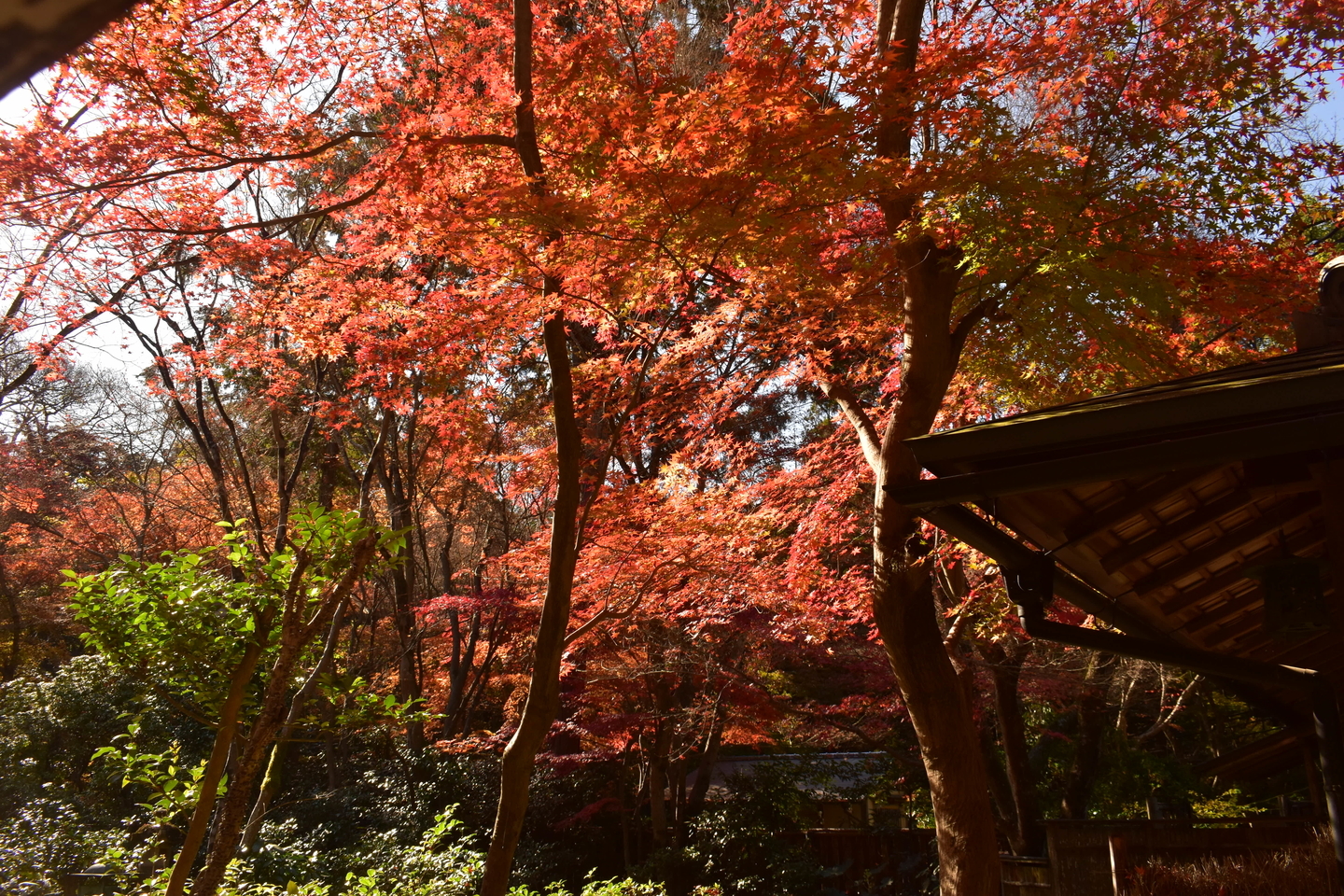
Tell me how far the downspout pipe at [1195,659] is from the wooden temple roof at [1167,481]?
5.9 inches

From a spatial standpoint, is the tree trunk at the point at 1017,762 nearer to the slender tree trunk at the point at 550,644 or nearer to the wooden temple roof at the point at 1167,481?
the wooden temple roof at the point at 1167,481

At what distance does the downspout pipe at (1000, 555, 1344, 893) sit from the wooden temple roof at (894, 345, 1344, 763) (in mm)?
149

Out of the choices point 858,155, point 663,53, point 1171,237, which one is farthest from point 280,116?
point 1171,237

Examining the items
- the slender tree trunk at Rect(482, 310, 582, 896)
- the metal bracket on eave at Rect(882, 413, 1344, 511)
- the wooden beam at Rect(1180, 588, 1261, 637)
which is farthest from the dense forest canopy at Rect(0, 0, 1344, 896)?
the metal bracket on eave at Rect(882, 413, 1344, 511)

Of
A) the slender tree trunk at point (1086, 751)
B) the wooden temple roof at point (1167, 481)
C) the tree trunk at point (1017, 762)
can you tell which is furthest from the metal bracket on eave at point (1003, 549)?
the slender tree trunk at point (1086, 751)

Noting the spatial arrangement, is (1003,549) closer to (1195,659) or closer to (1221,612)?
(1195,659)

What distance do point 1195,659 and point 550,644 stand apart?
305 centimetres

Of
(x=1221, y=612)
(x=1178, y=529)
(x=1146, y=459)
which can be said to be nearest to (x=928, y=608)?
(x=1221, y=612)

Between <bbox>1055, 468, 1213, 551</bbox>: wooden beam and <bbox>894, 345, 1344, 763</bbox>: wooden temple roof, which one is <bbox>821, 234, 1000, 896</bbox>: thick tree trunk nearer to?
<bbox>894, 345, 1344, 763</bbox>: wooden temple roof

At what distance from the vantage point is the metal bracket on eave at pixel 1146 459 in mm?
1998

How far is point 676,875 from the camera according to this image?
11.1 metres

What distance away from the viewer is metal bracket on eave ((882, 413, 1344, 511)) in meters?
2.00

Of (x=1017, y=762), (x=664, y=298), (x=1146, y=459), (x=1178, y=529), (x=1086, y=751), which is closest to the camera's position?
(x=1146, y=459)

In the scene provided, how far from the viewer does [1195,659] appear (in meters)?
3.24
